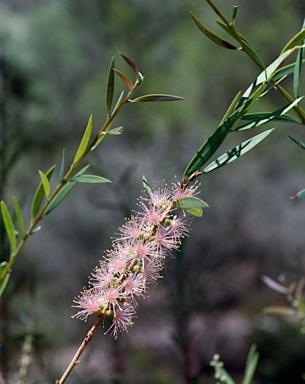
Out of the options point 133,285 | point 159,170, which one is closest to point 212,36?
point 133,285

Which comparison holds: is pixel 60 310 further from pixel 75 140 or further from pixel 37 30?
pixel 37 30

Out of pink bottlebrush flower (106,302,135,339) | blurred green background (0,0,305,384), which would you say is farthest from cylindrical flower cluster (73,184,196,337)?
blurred green background (0,0,305,384)

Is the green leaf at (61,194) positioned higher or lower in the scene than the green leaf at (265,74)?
higher

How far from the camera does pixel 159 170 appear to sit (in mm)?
1931

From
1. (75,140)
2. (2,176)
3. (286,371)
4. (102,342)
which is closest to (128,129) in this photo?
(75,140)

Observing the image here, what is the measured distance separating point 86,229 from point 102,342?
2.53 feet

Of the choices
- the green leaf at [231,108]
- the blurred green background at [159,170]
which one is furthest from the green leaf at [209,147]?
the blurred green background at [159,170]

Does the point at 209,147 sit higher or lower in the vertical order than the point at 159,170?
lower

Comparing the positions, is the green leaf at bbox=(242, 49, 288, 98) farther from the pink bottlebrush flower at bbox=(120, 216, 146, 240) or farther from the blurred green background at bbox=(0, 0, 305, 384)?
the blurred green background at bbox=(0, 0, 305, 384)

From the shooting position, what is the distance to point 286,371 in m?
1.84

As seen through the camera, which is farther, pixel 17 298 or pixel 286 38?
pixel 286 38

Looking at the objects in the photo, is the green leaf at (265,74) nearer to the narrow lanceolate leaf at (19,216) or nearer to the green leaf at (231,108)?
the green leaf at (231,108)

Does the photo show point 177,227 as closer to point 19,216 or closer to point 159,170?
point 19,216

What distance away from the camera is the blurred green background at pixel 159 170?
95.4 inches
